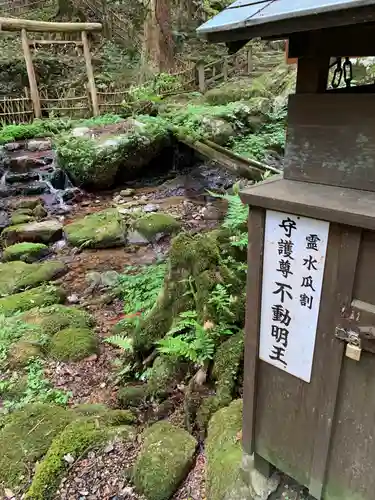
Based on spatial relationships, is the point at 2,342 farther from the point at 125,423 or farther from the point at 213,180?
the point at 213,180

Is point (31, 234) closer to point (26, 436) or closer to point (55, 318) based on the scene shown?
point (55, 318)

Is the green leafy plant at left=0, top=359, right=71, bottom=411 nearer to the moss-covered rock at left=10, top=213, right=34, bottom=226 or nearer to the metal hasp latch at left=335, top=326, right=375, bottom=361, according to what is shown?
the metal hasp latch at left=335, top=326, right=375, bottom=361

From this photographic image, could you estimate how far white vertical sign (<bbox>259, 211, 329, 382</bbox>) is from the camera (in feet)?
6.99

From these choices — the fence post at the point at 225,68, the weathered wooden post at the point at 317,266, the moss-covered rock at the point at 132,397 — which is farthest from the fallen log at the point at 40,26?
the weathered wooden post at the point at 317,266

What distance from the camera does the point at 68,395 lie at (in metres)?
4.84

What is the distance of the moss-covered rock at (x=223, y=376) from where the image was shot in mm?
3760

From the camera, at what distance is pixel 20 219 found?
404 inches

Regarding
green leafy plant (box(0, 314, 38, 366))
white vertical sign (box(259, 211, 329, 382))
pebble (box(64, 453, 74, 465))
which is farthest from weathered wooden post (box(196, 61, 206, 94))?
white vertical sign (box(259, 211, 329, 382))

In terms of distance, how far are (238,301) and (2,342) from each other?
3411 mm

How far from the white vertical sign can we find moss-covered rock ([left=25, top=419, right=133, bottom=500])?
202 centimetres

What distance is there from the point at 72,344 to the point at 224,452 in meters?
2.98

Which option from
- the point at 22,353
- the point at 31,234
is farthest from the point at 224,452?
the point at 31,234

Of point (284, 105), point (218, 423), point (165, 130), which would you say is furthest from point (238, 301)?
point (284, 105)

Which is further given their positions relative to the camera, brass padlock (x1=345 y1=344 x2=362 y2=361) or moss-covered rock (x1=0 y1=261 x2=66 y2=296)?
moss-covered rock (x1=0 y1=261 x2=66 y2=296)
